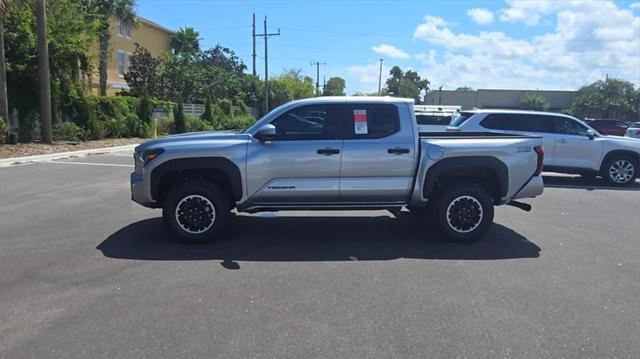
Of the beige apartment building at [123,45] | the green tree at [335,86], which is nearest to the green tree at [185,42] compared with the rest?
the beige apartment building at [123,45]

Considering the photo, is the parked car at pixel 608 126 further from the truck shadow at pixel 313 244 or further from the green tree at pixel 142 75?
the green tree at pixel 142 75

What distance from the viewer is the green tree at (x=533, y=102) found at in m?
75.2

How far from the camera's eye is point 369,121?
7.14 meters

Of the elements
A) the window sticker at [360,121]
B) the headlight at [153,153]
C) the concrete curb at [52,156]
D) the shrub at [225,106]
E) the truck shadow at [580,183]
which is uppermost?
the shrub at [225,106]

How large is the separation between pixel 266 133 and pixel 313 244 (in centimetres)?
157

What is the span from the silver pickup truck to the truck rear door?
1 cm

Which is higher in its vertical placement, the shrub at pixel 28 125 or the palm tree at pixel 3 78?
the palm tree at pixel 3 78

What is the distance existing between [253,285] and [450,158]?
318 centimetres

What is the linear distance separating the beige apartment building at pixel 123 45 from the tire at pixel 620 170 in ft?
114

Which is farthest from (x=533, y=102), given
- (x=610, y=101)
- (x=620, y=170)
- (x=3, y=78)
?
(x=3, y=78)

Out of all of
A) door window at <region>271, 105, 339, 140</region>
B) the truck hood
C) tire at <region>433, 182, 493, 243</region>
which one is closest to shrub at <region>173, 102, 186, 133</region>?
the truck hood

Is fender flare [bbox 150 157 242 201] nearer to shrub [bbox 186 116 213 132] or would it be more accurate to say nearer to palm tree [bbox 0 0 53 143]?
palm tree [bbox 0 0 53 143]

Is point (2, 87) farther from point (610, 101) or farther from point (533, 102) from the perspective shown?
point (533, 102)

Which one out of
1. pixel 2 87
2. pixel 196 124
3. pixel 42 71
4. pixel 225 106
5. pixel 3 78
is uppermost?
pixel 42 71
